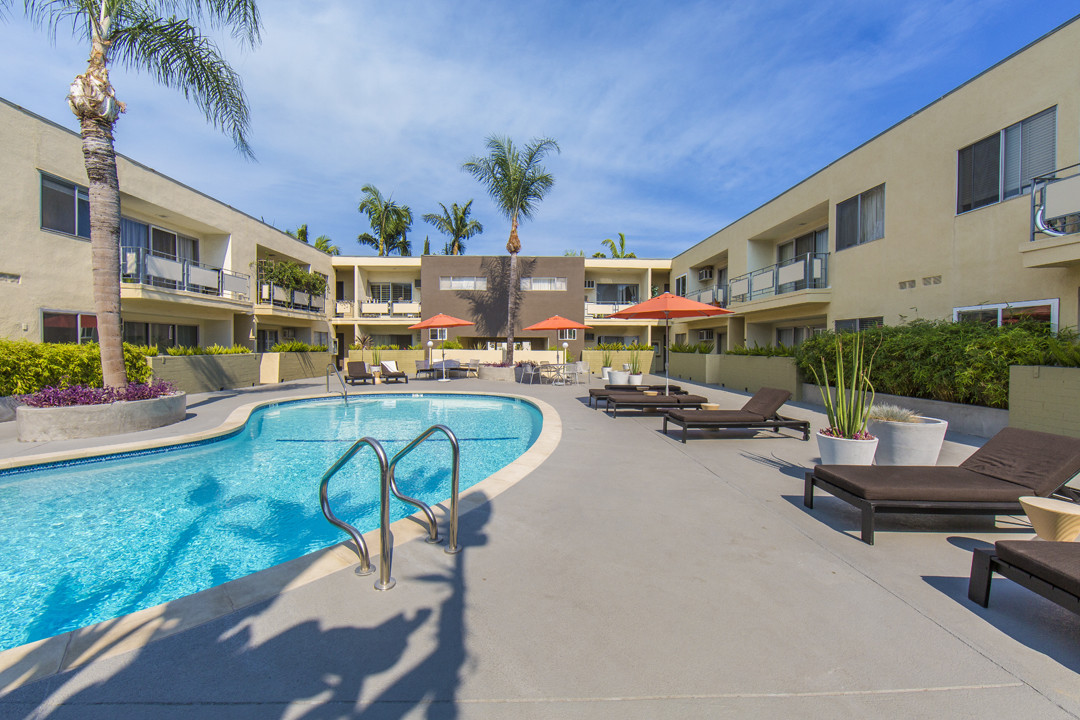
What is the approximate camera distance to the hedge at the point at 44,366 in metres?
9.08

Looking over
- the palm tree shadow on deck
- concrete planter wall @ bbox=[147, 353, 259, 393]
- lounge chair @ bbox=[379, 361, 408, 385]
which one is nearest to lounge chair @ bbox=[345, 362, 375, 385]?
lounge chair @ bbox=[379, 361, 408, 385]

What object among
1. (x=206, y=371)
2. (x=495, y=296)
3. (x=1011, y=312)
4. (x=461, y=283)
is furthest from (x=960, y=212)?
(x=461, y=283)

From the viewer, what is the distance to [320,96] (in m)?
13.5

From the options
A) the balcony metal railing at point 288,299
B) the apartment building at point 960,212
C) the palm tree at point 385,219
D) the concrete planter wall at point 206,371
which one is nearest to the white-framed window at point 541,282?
the balcony metal railing at point 288,299

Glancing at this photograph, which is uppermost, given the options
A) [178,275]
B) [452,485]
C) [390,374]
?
[178,275]

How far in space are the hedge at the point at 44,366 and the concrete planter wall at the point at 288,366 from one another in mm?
6547

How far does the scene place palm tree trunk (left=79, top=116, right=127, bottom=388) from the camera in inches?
331

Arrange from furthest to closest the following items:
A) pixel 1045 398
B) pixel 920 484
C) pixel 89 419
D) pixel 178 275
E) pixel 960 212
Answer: pixel 178 275 < pixel 960 212 < pixel 89 419 < pixel 1045 398 < pixel 920 484

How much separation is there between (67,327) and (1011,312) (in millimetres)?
21353

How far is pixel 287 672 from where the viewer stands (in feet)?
6.95

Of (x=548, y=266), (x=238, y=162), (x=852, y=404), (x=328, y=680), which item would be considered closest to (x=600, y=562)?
(x=328, y=680)

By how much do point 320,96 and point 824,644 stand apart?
1624 cm

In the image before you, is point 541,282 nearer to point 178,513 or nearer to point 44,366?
point 44,366

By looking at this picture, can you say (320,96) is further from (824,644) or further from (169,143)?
(824,644)
